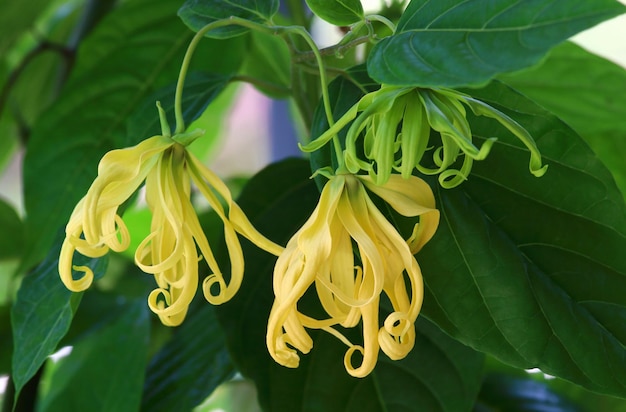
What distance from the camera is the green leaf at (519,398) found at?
1.75 ft

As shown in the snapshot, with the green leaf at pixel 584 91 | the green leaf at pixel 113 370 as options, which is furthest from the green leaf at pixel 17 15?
the green leaf at pixel 584 91

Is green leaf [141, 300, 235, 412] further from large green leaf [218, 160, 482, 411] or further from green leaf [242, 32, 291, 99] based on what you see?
green leaf [242, 32, 291, 99]

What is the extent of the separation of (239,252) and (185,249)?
0.02m

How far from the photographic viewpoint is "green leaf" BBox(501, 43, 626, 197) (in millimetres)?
495

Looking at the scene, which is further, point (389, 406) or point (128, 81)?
point (128, 81)

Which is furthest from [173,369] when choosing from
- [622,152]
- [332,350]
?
[622,152]

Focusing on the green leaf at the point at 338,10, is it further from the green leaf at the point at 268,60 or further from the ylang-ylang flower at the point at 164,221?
the green leaf at the point at 268,60

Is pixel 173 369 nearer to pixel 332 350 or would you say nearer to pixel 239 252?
pixel 332 350

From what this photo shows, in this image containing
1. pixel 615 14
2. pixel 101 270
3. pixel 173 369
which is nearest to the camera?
pixel 615 14

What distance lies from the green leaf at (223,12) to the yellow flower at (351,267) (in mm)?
97

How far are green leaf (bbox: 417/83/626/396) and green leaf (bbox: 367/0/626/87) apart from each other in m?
0.08

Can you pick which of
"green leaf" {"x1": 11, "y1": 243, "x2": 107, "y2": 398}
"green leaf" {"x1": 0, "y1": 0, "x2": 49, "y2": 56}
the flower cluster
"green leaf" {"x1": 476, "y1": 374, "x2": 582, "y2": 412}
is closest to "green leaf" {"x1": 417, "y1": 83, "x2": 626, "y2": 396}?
the flower cluster

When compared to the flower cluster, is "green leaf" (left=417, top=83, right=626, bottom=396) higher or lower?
higher

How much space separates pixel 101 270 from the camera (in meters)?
0.31
